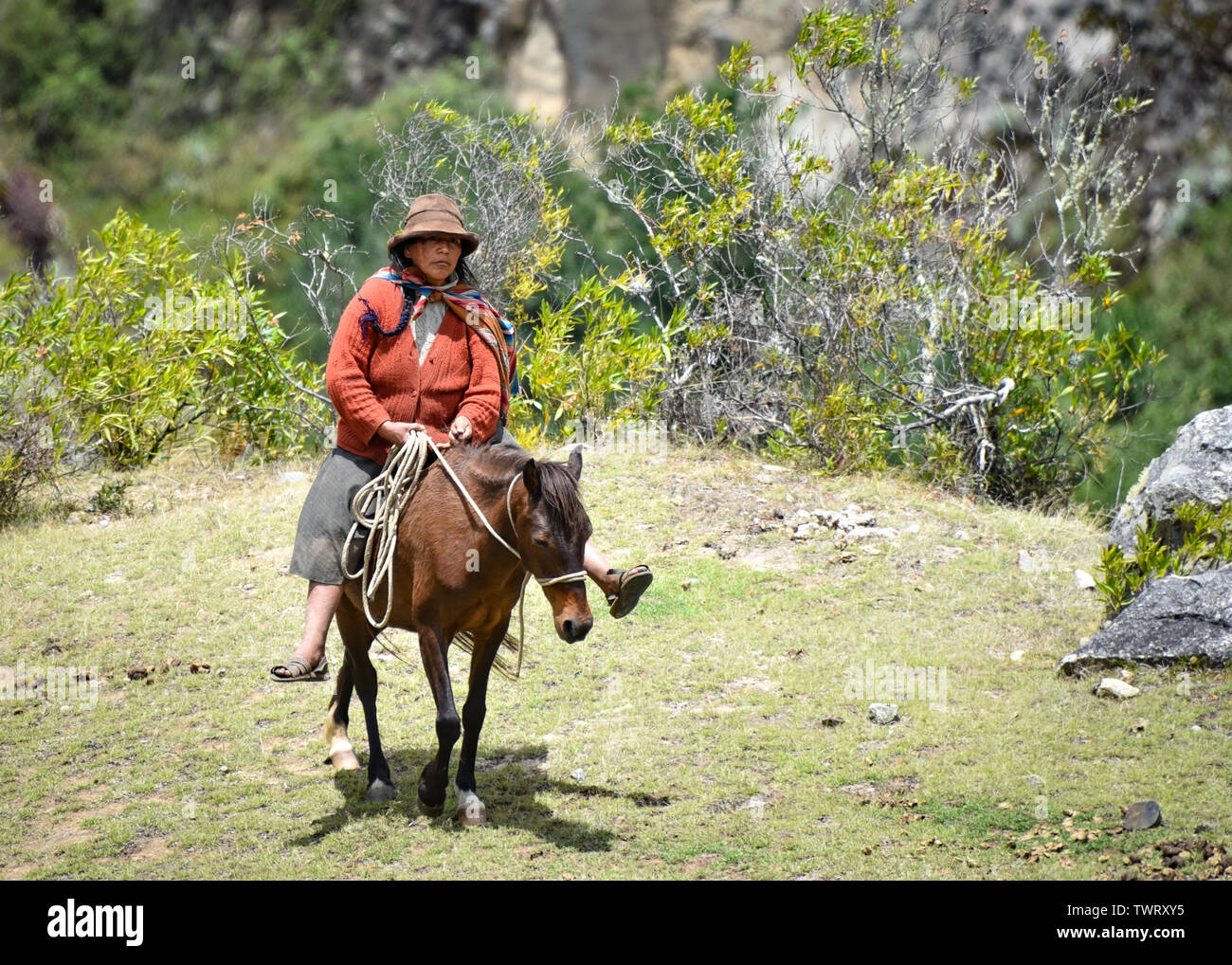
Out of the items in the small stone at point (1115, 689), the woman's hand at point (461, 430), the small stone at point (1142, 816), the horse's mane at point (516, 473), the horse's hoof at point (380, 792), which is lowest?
the horse's hoof at point (380, 792)

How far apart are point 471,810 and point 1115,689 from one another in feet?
10.6

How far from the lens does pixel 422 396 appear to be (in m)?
5.26

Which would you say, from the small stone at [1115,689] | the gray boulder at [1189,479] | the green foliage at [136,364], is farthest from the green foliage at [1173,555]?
the green foliage at [136,364]

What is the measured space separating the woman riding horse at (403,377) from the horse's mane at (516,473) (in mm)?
158

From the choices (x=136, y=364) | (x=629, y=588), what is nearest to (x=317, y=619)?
(x=629, y=588)

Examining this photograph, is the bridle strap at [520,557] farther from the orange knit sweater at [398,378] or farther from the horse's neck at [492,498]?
the orange knit sweater at [398,378]

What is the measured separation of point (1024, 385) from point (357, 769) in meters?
6.48

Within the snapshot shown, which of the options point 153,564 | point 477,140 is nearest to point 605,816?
point 153,564

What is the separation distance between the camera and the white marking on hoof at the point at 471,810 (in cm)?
504

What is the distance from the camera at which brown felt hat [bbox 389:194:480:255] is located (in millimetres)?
5129

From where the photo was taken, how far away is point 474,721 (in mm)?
5090

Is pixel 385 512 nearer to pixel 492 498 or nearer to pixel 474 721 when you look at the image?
pixel 492 498

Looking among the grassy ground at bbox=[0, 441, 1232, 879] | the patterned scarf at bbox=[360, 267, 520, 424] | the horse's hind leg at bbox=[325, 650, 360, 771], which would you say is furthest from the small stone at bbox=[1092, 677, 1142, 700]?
the horse's hind leg at bbox=[325, 650, 360, 771]
